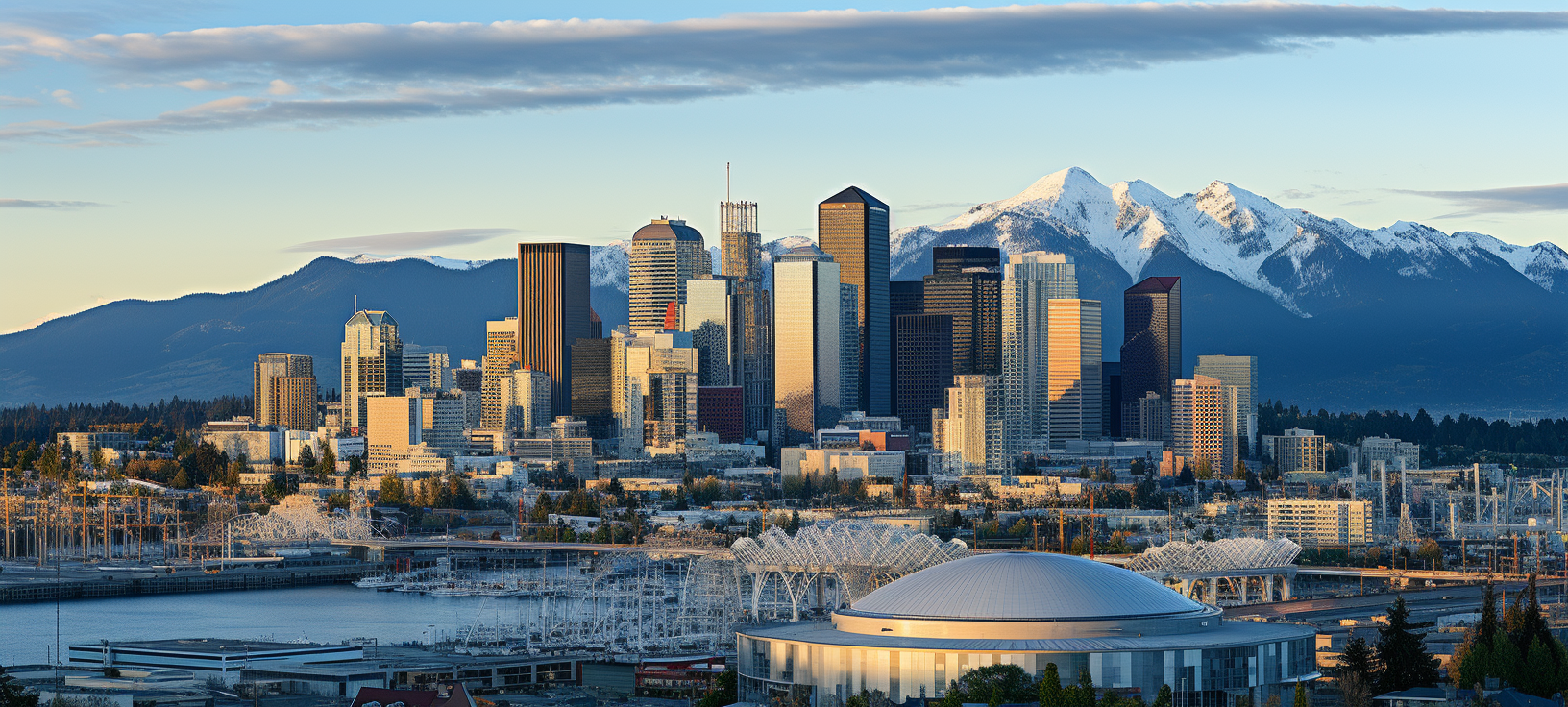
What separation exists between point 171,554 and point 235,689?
81263mm

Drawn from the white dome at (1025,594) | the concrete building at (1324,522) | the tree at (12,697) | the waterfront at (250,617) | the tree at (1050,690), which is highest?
the white dome at (1025,594)

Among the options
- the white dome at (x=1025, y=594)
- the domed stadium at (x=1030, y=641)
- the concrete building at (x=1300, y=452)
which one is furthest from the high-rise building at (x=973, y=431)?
the domed stadium at (x=1030, y=641)

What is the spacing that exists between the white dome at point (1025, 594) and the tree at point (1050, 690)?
5.68 m

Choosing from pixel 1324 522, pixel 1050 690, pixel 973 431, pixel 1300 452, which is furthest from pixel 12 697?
pixel 1300 452

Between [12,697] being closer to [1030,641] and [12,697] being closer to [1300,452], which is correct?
[1030,641]

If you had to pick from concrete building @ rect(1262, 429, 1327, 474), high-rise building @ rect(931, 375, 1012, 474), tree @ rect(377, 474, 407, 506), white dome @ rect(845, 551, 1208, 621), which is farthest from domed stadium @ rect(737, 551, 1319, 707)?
concrete building @ rect(1262, 429, 1327, 474)

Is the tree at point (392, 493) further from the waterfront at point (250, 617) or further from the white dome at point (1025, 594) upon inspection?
the white dome at point (1025, 594)

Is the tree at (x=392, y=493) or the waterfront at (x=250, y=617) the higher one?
the tree at (x=392, y=493)

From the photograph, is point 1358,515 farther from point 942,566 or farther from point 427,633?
point 942,566

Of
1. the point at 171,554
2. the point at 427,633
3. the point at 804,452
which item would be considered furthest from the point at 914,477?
the point at 427,633

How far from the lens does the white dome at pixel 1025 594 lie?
54250 millimetres

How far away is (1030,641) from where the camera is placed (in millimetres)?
52750

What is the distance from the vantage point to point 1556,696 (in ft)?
165

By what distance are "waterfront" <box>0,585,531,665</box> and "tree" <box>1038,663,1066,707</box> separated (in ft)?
Result: 139
